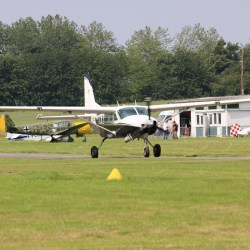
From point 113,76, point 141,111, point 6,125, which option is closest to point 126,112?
point 141,111

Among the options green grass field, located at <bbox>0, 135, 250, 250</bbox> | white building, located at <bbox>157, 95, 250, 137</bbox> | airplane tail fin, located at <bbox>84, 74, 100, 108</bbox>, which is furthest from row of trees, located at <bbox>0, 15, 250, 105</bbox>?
green grass field, located at <bbox>0, 135, 250, 250</bbox>

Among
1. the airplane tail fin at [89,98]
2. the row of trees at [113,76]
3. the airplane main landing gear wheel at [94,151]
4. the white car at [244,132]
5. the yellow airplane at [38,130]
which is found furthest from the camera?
the row of trees at [113,76]

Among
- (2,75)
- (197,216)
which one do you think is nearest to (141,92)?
(2,75)

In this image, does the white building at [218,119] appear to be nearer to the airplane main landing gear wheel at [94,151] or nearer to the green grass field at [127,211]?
the airplane main landing gear wheel at [94,151]

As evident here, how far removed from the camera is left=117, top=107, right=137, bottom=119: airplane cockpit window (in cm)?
4644

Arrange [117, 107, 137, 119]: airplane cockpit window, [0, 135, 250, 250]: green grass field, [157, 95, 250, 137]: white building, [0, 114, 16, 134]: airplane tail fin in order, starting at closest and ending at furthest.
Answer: [0, 135, 250, 250]: green grass field → [117, 107, 137, 119]: airplane cockpit window → [0, 114, 16, 134]: airplane tail fin → [157, 95, 250, 137]: white building

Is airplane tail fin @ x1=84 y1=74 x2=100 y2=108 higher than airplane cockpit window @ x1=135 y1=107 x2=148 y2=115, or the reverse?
airplane tail fin @ x1=84 y1=74 x2=100 y2=108

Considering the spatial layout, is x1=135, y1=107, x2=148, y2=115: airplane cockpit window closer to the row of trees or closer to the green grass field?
the green grass field

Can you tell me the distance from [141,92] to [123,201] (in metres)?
149

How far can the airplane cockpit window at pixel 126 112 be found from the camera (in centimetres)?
4644

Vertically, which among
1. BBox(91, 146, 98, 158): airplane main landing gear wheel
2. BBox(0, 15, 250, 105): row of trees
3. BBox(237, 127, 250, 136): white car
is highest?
BBox(0, 15, 250, 105): row of trees

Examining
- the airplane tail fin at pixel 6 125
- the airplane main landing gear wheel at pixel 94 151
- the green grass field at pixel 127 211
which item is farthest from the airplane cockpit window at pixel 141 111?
the airplane tail fin at pixel 6 125

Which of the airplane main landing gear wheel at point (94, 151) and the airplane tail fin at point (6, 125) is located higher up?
the airplane tail fin at point (6, 125)

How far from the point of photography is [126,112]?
4659 cm
